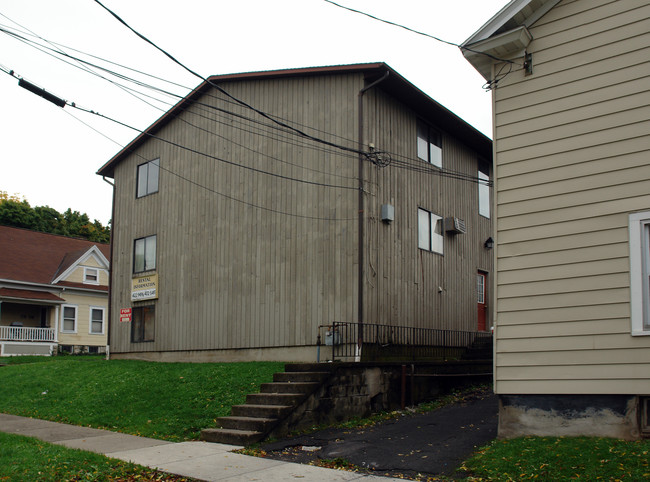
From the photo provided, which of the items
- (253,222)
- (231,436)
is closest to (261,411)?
(231,436)

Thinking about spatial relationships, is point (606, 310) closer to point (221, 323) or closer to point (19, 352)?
point (221, 323)

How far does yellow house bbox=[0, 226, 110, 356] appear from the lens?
98.4 ft

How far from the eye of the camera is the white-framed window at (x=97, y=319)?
33.8 metres

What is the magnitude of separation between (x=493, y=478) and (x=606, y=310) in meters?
2.69

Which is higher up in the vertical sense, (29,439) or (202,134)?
(202,134)

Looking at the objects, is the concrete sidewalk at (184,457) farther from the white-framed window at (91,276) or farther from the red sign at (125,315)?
the white-framed window at (91,276)

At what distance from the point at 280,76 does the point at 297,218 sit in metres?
3.92

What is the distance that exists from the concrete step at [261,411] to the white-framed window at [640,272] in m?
5.39

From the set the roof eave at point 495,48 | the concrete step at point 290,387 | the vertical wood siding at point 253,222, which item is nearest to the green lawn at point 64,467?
the concrete step at point 290,387

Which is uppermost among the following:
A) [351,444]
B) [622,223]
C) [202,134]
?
[202,134]

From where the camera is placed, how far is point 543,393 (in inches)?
329

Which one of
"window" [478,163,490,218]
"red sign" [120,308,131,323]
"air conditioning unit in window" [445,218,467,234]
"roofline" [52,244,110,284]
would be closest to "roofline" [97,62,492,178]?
"window" [478,163,490,218]

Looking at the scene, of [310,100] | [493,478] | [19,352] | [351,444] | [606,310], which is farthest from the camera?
[19,352]

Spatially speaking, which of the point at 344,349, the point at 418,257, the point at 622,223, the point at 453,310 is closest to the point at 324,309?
the point at 344,349
